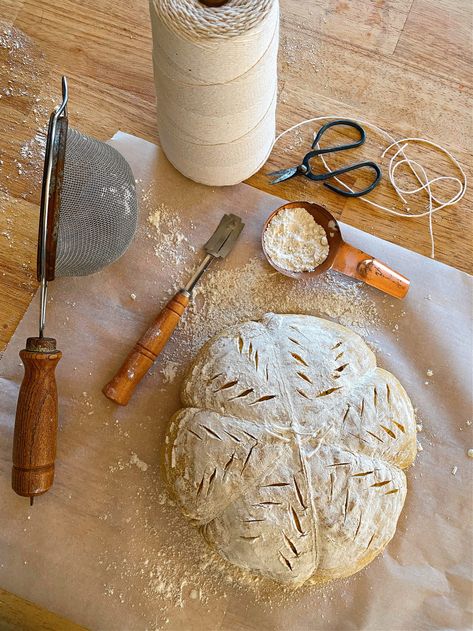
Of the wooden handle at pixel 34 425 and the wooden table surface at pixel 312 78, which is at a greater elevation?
the wooden table surface at pixel 312 78

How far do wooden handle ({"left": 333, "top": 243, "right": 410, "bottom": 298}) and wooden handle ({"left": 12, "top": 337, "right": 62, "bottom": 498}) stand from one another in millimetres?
630

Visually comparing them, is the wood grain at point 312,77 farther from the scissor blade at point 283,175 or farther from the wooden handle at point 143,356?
the wooden handle at point 143,356

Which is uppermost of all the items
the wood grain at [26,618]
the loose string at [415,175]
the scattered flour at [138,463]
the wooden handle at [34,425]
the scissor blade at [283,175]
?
the loose string at [415,175]

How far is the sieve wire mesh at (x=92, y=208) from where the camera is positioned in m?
1.09

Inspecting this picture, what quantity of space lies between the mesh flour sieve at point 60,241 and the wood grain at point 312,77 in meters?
0.25

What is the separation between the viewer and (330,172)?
1.33m

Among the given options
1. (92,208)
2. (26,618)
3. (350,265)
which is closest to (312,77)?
(350,265)

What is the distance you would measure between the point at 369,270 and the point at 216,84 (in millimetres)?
518

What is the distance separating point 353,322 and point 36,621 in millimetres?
916

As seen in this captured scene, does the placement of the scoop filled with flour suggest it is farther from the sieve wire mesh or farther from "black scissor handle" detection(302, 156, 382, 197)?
the sieve wire mesh

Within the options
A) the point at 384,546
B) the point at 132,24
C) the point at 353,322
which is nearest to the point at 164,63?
the point at 132,24

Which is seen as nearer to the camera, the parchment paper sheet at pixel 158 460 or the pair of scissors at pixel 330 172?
the parchment paper sheet at pixel 158 460

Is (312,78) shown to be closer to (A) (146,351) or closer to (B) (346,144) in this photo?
(B) (346,144)

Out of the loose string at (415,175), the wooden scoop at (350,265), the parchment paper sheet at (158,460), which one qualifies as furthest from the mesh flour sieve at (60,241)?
the loose string at (415,175)
